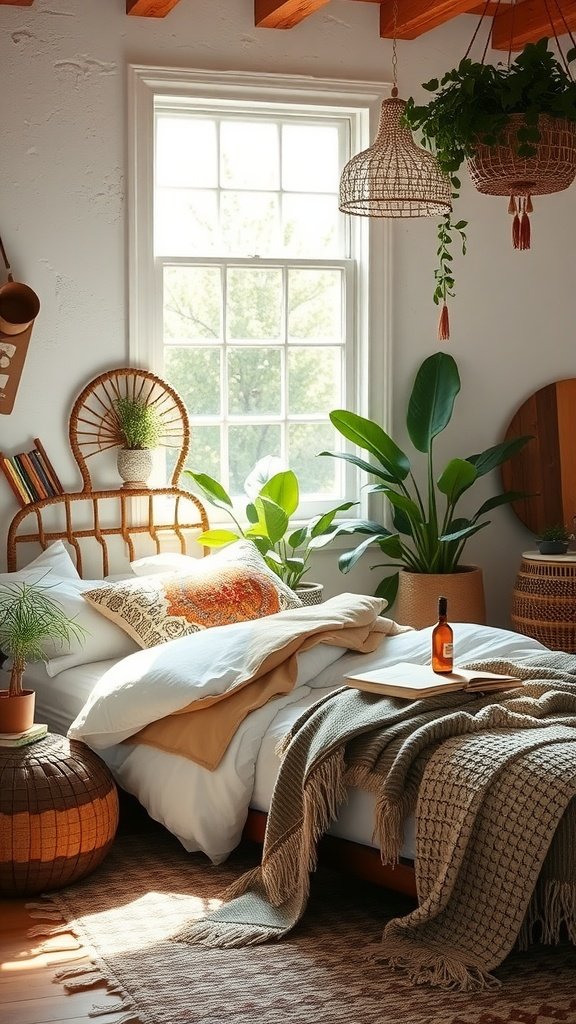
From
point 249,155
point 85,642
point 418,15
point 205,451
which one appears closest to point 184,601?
point 85,642

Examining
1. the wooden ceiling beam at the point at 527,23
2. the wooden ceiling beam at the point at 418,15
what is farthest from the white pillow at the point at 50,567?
the wooden ceiling beam at the point at 527,23

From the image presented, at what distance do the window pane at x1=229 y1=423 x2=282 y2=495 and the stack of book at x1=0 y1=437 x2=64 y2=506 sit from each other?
0.80 m

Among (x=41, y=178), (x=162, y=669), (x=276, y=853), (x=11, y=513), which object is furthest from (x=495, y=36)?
(x=276, y=853)

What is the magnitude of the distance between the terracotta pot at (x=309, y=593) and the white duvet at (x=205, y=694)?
0.91m

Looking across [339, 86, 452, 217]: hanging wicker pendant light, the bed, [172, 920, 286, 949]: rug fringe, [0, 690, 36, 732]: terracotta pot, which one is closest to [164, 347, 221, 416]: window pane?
the bed

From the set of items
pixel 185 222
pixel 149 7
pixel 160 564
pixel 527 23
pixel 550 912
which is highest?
pixel 527 23

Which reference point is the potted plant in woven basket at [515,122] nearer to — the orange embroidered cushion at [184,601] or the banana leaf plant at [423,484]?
the orange embroidered cushion at [184,601]

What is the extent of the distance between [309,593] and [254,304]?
49.1 inches

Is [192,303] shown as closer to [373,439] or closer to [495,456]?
[373,439]

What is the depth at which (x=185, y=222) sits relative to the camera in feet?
16.8

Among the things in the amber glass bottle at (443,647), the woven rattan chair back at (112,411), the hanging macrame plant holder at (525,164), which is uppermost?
the hanging macrame plant holder at (525,164)

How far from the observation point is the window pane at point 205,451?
5.20m

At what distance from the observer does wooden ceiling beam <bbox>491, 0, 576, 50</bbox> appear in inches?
198

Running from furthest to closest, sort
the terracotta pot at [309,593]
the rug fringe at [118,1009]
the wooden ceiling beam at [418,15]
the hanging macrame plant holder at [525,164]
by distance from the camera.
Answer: the terracotta pot at [309,593]
the wooden ceiling beam at [418,15]
the hanging macrame plant holder at [525,164]
the rug fringe at [118,1009]
